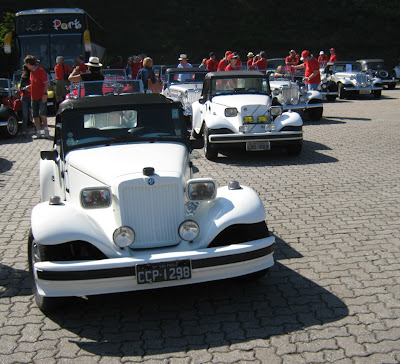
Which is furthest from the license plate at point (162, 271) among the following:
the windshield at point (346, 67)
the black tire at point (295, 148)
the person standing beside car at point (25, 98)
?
the windshield at point (346, 67)

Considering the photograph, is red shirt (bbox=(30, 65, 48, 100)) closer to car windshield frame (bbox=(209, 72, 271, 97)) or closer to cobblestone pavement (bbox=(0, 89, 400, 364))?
car windshield frame (bbox=(209, 72, 271, 97))

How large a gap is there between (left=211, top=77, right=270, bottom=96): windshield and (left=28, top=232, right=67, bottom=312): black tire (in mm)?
8013

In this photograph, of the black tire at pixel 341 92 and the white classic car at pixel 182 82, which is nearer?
the white classic car at pixel 182 82

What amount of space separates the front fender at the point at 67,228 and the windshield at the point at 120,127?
1121mm

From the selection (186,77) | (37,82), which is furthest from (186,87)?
(37,82)

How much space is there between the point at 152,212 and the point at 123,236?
0.31 meters

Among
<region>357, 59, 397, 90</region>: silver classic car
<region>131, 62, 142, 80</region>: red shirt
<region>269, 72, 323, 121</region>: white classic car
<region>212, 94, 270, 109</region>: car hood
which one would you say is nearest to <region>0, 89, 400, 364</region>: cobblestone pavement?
<region>212, 94, 270, 109</region>: car hood

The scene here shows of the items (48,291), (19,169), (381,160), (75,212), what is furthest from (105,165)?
(381,160)

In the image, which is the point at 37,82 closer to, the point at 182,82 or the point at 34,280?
the point at 182,82

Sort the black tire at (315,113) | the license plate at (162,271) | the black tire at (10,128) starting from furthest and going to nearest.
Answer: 1. the black tire at (315,113)
2. the black tire at (10,128)
3. the license plate at (162,271)

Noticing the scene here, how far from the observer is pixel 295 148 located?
446 inches

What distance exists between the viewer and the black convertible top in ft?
19.5

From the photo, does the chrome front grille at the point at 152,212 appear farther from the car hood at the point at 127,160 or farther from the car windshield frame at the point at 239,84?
the car windshield frame at the point at 239,84

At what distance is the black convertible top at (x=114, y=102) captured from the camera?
19.5ft
